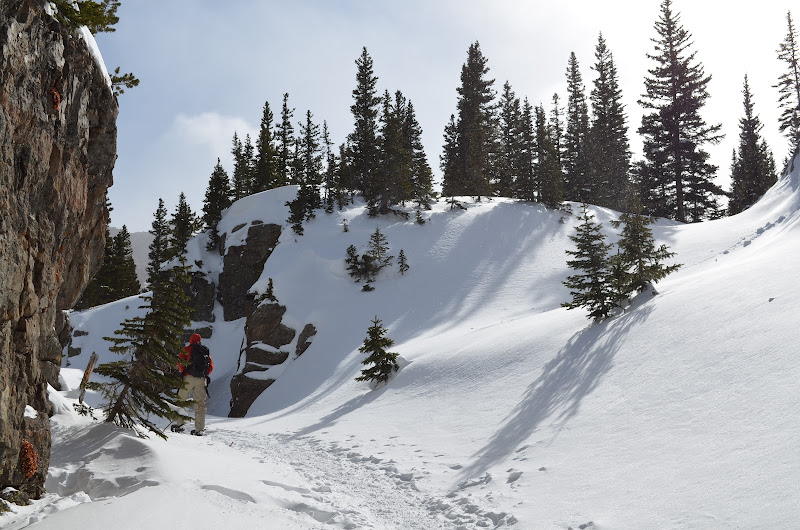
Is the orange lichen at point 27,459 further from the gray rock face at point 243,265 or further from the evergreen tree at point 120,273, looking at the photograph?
the evergreen tree at point 120,273

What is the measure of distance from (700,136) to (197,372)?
137 ft

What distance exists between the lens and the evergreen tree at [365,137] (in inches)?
1444

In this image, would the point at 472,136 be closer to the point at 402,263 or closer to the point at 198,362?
the point at 402,263

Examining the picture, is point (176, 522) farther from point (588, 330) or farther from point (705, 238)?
point (705, 238)

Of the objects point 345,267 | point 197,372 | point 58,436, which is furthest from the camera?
point 345,267

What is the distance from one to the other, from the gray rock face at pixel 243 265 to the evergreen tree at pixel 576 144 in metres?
30.6

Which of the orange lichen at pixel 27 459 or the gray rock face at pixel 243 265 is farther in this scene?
the gray rock face at pixel 243 265

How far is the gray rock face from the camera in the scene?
116ft

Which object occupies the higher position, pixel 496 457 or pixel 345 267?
pixel 345 267

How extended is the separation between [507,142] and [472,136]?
1550 centimetres

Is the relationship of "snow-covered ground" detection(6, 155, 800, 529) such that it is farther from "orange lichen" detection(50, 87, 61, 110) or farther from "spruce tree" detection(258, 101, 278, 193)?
"spruce tree" detection(258, 101, 278, 193)

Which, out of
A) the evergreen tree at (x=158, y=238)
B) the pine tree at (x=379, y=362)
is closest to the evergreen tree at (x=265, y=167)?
the evergreen tree at (x=158, y=238)

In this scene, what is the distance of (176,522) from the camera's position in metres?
4.95

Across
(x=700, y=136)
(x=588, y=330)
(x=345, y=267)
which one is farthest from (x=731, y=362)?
(x=700, y=136)
